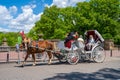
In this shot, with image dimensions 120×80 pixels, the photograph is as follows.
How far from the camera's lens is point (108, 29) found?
67.4m

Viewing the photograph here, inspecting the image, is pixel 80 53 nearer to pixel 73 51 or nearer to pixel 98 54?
pixel 73 51

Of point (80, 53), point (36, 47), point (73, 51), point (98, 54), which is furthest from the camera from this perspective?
point (98, 54)

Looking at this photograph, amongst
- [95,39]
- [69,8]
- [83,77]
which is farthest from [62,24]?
[83,77]

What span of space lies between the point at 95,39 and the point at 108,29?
47.3 meters

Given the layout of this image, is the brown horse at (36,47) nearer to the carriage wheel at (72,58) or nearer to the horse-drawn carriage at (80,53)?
the horse-drawn carriage at (80,53)

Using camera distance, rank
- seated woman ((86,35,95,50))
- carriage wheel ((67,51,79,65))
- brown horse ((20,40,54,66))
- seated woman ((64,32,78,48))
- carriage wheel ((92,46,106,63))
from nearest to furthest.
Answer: brown horse ((20,40,54,66))
carriage wheel ((67,51,79,65))
seated woman ((64,32,78,48))
carriage wheel ((92,46,106,63))
seated woman ((86,35,95,50))

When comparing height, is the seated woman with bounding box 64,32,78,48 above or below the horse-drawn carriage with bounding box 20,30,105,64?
above

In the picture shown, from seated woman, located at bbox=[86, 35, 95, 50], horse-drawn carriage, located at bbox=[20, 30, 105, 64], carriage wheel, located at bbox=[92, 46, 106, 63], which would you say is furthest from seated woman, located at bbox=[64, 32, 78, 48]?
carriage wheel, located at bbox=[92, 46, 106, 63]

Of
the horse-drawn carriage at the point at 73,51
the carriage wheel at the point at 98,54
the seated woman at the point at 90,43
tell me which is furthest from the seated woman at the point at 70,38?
the carriage wheel at the point at 98,54

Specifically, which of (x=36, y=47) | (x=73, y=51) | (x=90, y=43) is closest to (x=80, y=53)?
(x=73, y=51)

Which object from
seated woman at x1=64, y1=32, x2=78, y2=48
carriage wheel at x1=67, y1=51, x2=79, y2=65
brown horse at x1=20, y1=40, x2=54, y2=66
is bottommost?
carriage wheel at x1=67, y1=51, x2=79, y2=65

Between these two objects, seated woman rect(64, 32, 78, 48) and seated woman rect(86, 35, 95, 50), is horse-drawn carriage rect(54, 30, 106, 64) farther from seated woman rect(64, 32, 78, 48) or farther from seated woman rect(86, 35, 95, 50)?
seated woman rect(64, 32, 78, 48)

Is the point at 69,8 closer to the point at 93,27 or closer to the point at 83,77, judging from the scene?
the point at 93,27

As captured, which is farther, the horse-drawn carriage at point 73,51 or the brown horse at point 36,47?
the horse-drawn carriage at point 73,51
